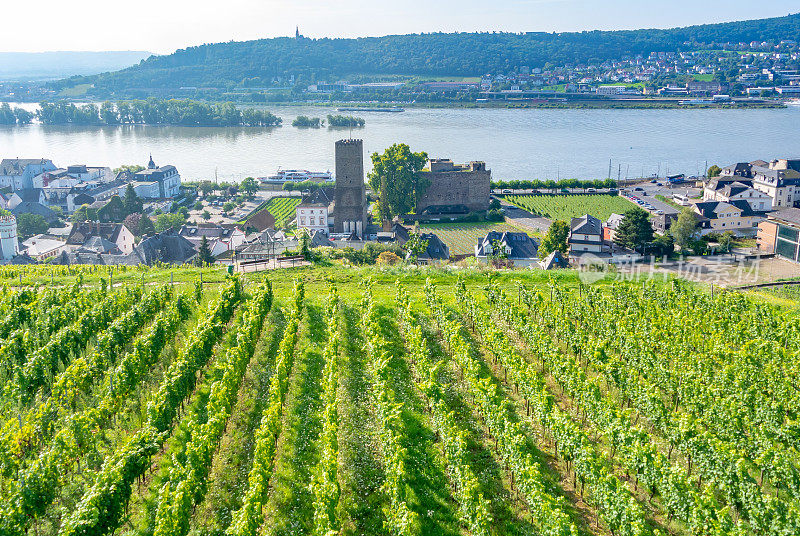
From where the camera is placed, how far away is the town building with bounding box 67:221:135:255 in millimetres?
41344

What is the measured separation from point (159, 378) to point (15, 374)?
2.38 meters

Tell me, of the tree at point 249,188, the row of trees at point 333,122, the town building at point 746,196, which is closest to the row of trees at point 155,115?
the row of trees at point 333,122

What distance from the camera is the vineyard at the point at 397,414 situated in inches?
352

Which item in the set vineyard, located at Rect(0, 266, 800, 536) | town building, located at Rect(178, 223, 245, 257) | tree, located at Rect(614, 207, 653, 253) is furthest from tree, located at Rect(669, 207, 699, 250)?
town building, located at Rect(178, 223, 245, 257)

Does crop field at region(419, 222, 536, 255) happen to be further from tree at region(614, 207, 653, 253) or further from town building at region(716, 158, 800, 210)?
town building at region(716, 158, 800, 210)

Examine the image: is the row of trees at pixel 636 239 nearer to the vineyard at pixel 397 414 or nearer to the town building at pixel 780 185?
Answer: the town building at pixel 780 185

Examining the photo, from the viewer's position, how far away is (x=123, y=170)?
217 feet

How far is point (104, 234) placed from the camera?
42406 millimetres

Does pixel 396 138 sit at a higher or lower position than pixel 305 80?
A: lower

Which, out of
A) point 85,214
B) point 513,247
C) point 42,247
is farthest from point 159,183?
point 513,247

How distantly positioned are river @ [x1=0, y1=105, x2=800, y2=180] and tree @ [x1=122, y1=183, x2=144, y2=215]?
15.6 meters

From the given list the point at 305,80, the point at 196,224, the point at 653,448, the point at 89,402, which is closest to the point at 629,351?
the point at 653,448

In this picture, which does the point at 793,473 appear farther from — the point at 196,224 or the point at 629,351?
the point at 196,224

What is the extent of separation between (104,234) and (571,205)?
32.4 m
